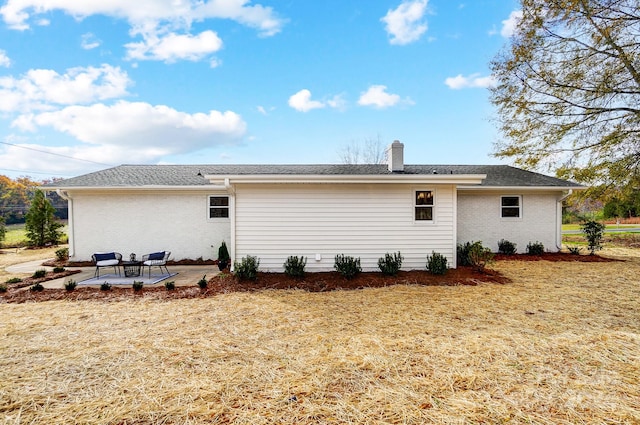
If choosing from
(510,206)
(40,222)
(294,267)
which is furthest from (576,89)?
(40,222)

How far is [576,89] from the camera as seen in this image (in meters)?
12.7

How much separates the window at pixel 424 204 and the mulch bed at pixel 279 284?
1.57 meters

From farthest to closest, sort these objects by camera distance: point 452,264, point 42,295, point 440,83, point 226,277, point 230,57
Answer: point 440,83
point 230,57
point 452,264
point 226,277
point 42,295

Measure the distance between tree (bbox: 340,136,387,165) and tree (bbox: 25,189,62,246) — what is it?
21125 mm

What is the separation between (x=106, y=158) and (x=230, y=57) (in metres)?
29.6

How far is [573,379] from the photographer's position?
2.99 m

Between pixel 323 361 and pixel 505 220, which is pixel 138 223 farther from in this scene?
pixel 505 220

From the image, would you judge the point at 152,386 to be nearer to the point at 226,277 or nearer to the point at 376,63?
the point at 226,277

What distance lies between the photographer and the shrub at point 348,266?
24.0 ft

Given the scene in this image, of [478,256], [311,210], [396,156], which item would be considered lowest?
[478,256]

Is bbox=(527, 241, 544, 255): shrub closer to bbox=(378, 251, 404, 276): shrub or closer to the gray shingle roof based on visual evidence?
the gray shingle roof

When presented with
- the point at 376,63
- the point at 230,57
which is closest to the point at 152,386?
the point at 230,57

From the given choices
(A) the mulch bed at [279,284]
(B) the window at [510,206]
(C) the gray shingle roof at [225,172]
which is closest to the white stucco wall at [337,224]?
(A) the mulch bed at [279,284]

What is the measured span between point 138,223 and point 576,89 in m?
19.4
